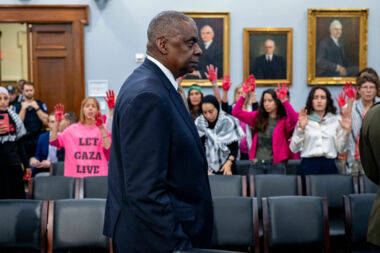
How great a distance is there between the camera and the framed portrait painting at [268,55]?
25.2 feet

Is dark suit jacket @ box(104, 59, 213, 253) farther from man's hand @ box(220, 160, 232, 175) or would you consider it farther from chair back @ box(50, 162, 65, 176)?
chair back @ box(50, 162, 65, 176)

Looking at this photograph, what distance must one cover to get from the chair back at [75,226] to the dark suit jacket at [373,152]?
1695 millimetres

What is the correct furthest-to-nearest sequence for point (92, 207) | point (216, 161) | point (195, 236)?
point (216, 161) → point (92, 207) → point (195, 236)

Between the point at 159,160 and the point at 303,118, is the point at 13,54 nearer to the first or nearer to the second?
the point at 303,118

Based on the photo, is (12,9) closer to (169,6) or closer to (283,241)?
(169,6)

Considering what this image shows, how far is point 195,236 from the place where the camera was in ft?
5.42

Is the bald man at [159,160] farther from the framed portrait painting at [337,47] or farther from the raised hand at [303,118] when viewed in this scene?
the framed portrait painting at [337,47]

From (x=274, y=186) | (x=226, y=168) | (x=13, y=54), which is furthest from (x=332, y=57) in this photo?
(x=13, y=54)

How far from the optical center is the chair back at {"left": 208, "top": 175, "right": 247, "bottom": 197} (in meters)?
4.17

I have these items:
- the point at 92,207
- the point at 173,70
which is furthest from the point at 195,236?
the point at 92,207

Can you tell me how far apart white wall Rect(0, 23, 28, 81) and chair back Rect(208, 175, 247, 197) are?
8576 mm

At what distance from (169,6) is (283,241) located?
5.18 meters

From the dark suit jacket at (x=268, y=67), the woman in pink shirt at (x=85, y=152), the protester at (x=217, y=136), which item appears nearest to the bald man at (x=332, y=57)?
the dark suit jacket at (x=268, y=67)

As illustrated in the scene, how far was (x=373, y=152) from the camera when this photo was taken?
2.42 metres
